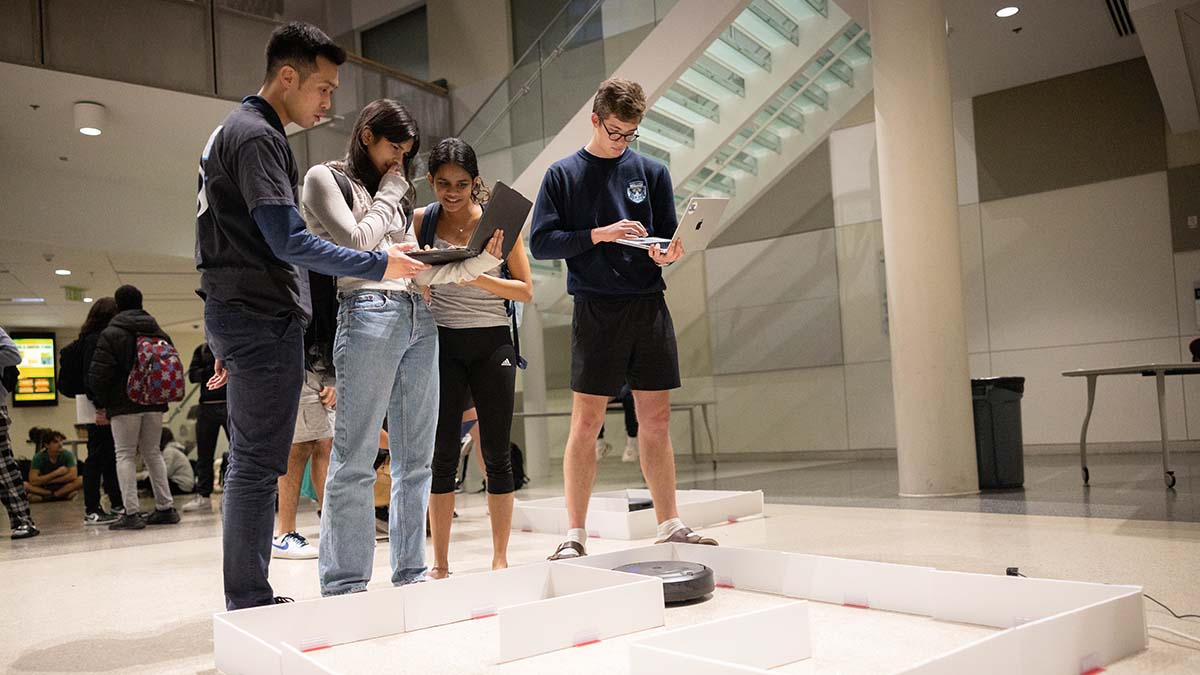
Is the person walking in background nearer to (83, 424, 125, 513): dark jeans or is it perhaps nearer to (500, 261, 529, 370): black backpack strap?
(83, 424, 125, 513): dark jeans

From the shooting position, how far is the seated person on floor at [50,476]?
34.4 ft

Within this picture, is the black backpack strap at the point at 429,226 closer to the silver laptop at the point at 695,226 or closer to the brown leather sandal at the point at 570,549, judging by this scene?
the silver laptop at the point at 695,226

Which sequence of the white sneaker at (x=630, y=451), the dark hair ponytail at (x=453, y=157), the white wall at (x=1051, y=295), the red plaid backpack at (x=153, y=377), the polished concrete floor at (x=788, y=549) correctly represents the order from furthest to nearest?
the white sneaker at (x=630, y=451) < the white wall at (x=1051, y=295) < the red plaid backpack at (x=153, y=377) < the dark hair ponytail at (x=453, y=157) < the polished concrete floor at (x=788, y=549)

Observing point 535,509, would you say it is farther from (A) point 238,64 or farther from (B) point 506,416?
(A) point 238,64

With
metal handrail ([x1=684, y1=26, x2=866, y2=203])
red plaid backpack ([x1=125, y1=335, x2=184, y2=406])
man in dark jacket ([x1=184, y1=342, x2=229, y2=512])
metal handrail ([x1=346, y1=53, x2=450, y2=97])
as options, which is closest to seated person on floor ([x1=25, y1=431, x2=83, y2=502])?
man in dark jacket ([x1=184, y1=342, x2=229, y2=512])

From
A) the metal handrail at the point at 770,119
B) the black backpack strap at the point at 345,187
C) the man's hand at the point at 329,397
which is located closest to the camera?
the black backpack strap at the point at 345,187

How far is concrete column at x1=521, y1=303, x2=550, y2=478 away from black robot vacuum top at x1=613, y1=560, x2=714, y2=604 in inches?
213

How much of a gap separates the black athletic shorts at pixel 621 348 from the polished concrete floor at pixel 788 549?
2.99 feet

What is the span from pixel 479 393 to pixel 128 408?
4233 mm

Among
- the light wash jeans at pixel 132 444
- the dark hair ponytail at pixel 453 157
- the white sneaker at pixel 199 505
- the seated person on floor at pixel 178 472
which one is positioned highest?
the dark hair ponytail at pixel 453 157

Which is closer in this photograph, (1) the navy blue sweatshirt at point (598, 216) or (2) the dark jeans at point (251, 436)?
(2) the dark jeans at point (251, 436)

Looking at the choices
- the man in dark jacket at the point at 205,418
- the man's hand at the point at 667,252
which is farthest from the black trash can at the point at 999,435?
the man in dark jacket at the point at 205,418

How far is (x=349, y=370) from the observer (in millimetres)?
2676

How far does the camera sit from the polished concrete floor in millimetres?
2332
